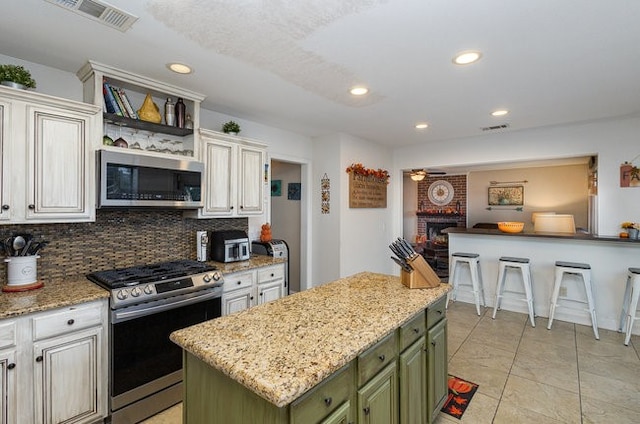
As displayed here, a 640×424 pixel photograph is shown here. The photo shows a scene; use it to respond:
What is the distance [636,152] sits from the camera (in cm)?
358

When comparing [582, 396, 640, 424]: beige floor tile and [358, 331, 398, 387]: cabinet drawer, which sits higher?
[358, 331, 398, 387]: cabinet drawer

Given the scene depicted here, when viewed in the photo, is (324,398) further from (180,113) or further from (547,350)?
(547,350)

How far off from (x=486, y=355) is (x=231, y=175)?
3.09 metres

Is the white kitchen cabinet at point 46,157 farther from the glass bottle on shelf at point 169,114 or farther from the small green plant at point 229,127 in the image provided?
the small green plant at point 229,127

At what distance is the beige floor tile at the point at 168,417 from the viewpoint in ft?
7.08

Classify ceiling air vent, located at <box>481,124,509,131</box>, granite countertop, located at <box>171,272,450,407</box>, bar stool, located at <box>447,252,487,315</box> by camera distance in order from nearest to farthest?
granite countertop, located at <box>171,272,450,407</box> → ceiling air vent, located at <box>481,124,509,131</box> → bar stool, located at <box>447,252,487,315</box>

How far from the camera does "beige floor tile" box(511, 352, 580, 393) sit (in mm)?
2576

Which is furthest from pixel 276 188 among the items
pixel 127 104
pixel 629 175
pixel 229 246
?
pixel 629 175

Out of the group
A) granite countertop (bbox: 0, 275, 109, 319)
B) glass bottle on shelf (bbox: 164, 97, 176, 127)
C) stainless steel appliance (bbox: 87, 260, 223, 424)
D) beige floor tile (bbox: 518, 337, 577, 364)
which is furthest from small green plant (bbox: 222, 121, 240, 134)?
beige floor tile (bbox: 518, 337, 577, 364)

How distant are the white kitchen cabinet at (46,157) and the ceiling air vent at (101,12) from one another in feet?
2.25

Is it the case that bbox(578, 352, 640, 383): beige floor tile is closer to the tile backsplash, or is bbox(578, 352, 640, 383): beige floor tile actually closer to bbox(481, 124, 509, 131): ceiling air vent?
bbox(481, 124, 509, 131): ceiling air vent

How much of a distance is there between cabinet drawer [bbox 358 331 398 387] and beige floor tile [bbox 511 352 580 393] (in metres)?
1.89

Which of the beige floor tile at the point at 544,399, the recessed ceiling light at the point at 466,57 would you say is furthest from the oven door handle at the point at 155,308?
the recessed ceiling light at the point at 466,57

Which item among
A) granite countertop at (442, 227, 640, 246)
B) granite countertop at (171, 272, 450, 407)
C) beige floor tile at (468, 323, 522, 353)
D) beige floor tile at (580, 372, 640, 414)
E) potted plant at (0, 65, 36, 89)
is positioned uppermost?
potted plant at (0, 65, 36, 89)
